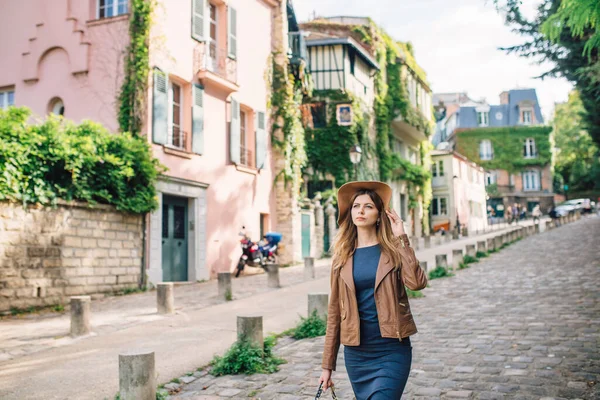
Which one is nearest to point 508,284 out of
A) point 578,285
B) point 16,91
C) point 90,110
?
point 578,285

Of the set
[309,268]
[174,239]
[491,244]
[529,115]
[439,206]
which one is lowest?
[309,268]

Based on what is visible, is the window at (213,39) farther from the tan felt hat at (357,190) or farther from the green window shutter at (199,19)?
the tan felt hat at (357,190)

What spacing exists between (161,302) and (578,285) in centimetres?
811

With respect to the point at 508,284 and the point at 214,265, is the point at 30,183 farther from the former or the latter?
the point at 508,284

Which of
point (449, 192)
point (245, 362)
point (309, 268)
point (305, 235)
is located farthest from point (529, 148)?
point (245, 362)

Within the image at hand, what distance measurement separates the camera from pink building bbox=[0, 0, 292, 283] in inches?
557

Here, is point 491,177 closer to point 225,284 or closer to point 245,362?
point 225,284

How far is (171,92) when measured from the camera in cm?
1495

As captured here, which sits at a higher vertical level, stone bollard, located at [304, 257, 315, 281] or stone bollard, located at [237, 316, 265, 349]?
stone bollard, located at [304, 257, 315, 281]

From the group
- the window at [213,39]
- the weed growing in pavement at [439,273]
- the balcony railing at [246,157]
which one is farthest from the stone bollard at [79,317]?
the balcony railing at [246,157]

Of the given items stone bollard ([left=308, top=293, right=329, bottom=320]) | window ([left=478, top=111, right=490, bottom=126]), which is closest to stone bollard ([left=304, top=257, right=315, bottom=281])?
stone bollard ([left=308, top=293, right=329, bottom=320])

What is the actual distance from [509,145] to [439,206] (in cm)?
1583

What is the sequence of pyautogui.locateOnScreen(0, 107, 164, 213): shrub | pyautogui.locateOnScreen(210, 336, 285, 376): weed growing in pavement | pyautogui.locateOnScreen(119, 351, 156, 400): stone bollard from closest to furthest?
pyautogui.locateOnScreen(119, 351, 156, 400): stone bollard → pyautogui.locateOnScreen(210, 336, 285, 376): weed growing in pavement → pyautogui.locateOnScreen(0, 107, 164, 213): shrub

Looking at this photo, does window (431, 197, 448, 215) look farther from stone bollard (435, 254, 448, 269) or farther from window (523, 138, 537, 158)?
stone bollard (435, 254, 448, 269)
